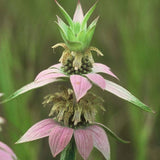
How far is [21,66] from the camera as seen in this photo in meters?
1.77

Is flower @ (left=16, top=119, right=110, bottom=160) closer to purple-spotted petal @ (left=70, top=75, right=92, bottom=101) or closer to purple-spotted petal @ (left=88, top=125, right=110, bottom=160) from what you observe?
purple-spotted petal @ (left=88, top=125, right=110, bottom=160)

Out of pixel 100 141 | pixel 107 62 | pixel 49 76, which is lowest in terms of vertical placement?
pixel 107 62

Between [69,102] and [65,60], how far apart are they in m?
0.08

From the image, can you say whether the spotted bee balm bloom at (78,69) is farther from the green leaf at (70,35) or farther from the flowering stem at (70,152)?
the flowering stem at (70,152)

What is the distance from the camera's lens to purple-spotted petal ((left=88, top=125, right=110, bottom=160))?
72 cm

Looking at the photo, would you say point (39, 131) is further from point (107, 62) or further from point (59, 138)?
point (107, 62)

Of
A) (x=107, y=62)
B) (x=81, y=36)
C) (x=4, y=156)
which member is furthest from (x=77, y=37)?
(x=107, y=62)

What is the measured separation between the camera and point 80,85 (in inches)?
25.1

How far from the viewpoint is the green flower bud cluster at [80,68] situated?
2.40ft

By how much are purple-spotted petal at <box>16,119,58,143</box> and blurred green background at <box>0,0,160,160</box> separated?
2.04 ft

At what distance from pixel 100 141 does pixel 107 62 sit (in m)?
1.48

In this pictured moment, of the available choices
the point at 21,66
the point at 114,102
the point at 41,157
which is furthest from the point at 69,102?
the point at 114,102

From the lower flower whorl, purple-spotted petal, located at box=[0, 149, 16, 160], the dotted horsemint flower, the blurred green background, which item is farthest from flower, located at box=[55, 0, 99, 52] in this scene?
the blurred green background

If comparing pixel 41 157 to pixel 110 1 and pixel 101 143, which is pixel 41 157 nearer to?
pixel 110 1
